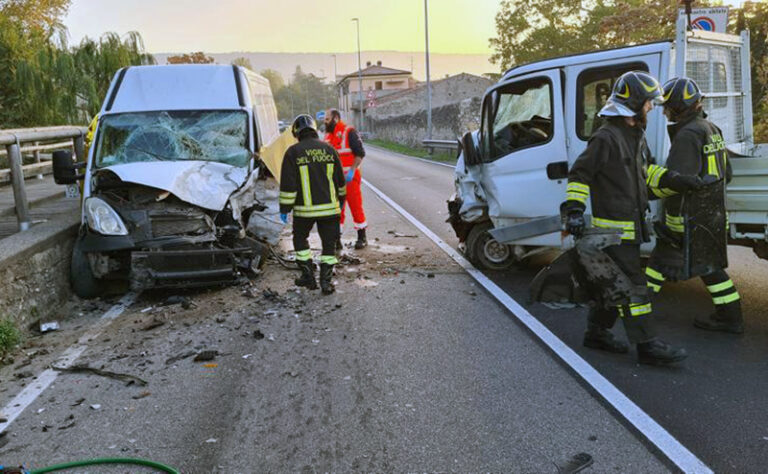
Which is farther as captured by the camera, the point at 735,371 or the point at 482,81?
the point at 482,81

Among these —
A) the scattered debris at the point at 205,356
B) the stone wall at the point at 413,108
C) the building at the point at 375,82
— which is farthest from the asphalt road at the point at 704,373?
the building at the point at 375,82

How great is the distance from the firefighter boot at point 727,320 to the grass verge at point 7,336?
5597 mm

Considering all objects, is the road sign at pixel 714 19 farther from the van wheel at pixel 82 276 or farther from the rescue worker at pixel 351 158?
the van wheel at pixel 82 276

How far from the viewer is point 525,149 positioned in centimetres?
657

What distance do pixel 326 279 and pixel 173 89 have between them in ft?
10.7

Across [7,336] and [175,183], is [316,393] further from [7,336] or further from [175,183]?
[175,183]

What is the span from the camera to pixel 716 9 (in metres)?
9.12

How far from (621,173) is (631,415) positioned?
1.70 m

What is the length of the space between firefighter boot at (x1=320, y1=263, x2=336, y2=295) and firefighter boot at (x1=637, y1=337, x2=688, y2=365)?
320cm

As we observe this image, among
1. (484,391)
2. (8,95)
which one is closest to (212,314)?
(484,391)

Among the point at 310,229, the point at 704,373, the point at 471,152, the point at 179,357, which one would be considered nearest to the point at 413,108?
the point at 471,152

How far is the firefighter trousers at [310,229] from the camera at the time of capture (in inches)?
262

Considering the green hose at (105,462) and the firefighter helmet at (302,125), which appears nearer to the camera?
the green hose at (105,462)

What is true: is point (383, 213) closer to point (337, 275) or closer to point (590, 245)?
point (337, 275)
